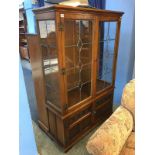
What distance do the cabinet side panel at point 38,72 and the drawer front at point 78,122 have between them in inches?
15.0

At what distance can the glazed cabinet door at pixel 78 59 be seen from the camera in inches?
61.8

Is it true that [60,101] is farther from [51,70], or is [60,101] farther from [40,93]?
[40,93]

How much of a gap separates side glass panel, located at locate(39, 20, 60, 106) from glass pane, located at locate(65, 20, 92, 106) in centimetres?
16

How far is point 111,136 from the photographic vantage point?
1168 mm

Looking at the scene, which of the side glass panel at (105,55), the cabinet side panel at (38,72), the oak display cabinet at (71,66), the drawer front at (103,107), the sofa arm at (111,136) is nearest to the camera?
the sofa arm at (111,136)

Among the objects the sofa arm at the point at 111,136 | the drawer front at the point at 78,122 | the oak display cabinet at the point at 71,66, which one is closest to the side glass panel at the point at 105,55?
the oak display cabinet at the point at 71,66

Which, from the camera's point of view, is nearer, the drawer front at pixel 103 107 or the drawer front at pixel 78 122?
the drawer front at pixel 78 122

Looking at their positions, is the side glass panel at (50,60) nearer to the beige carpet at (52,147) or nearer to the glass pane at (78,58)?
the glass pane at (78,58)

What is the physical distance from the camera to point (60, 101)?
1564 millimetres

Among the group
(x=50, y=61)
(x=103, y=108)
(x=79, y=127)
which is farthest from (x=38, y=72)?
(x=103, y=108)

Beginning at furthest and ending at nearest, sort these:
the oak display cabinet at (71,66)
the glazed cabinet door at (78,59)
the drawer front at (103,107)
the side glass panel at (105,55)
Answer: the drawer front at (103,107), the side glass panel at (105,55), the glazed cabinet door at (78,59), the oak display cabinet at (71,66)

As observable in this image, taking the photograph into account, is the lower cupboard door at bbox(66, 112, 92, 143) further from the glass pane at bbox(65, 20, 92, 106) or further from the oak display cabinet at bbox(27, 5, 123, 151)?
the glass pane at bbox(65, 20, 92, 106)

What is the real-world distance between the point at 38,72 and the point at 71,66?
406 millimetres
